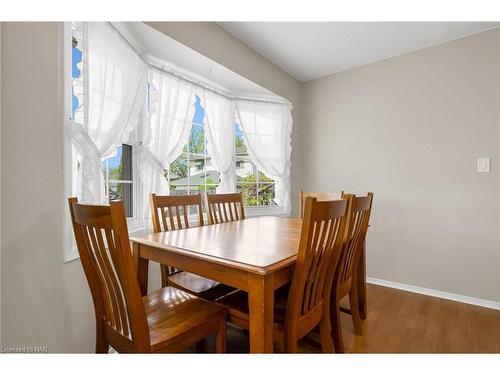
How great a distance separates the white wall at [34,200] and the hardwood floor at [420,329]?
886 mm

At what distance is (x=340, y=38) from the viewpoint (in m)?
2.40

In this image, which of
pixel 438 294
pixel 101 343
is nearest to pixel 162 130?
pixel 101 343

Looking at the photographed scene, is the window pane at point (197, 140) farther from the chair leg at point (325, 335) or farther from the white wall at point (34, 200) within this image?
the chair leg at point (325, 335)

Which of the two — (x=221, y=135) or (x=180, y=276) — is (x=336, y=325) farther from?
(x=221, y=135)

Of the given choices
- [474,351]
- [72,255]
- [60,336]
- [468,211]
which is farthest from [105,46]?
[468,211]

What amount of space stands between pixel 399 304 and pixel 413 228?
788 mm

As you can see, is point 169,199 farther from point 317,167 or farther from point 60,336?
point 317,167

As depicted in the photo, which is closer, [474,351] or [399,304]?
[474,351]

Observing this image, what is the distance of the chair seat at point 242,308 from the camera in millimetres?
1198

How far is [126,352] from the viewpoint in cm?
99

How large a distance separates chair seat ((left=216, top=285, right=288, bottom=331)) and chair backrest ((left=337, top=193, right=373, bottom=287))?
39cm

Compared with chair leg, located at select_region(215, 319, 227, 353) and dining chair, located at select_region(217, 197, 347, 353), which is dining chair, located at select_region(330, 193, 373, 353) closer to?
dining chair, located at select_region(217, 197, 347, 353)

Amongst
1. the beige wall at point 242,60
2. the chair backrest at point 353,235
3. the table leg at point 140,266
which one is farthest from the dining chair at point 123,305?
the beige wall at point 242,60

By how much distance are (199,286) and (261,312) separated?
68 centimetres
